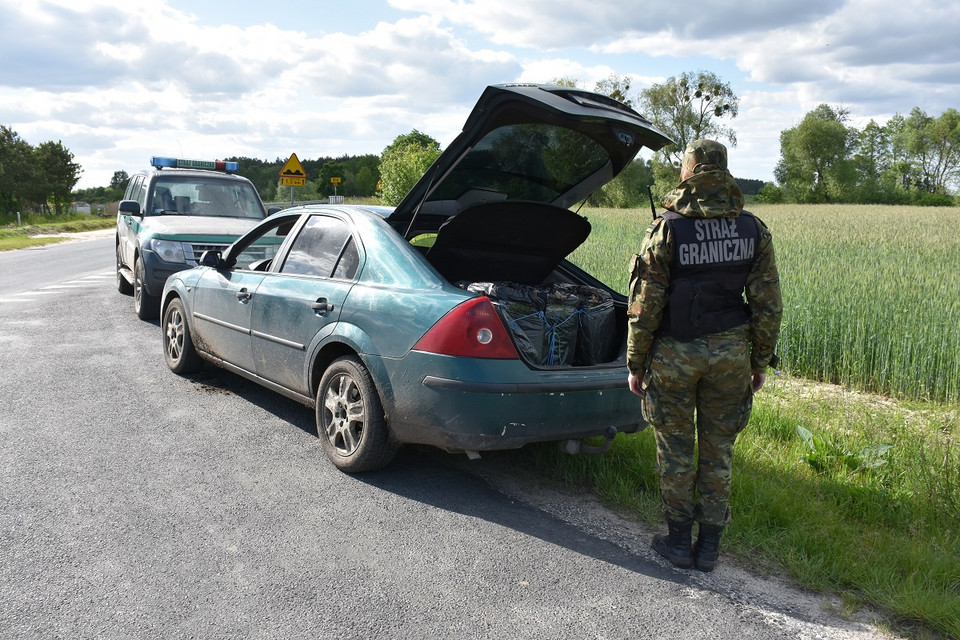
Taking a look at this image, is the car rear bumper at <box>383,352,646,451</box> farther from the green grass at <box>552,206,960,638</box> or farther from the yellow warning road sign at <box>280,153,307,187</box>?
the yellow warning road sign at <box>280,153,307,187</box>

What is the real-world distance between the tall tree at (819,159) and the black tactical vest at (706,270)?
91028 millimetres

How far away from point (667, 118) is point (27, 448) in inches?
2955

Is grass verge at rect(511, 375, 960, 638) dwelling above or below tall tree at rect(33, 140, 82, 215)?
below

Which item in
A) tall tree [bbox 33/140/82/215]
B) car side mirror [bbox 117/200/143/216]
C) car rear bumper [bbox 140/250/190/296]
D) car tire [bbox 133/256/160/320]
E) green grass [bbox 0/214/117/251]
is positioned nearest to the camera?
car rear bumper [bbox 140/250/190/296]

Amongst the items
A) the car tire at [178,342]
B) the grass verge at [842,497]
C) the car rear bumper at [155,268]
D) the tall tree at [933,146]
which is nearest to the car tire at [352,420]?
the grass verge at [842,497]

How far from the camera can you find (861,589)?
3.31 m

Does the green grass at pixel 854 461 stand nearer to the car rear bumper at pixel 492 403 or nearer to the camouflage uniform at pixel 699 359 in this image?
the camouflage uniform at pixel 699 359

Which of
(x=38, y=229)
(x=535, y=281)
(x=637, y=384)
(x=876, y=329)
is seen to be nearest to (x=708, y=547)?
(x=637, y=384)

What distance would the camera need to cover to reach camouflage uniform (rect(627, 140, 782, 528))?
3330 millimetres

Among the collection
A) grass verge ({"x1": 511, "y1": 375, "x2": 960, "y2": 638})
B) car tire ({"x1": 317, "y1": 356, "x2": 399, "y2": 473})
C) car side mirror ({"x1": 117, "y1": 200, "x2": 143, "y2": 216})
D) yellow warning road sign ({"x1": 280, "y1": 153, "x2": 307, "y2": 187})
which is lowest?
grass verge ({"x1": 511, "y1": 375, "x2": 960, "y2": 638})

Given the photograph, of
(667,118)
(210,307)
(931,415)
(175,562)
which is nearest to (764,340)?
(175,562)

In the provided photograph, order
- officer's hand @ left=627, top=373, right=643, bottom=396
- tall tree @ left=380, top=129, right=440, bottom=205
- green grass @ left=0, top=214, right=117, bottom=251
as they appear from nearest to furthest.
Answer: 1. officer's hand @ left=627, top=373, right=643, bottom=396
2. green grass @ left=0, top=214, right=117, bottom=251
3. tall tree @ left=380, top=129, right=440, bottom=205

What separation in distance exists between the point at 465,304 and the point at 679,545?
157 cm

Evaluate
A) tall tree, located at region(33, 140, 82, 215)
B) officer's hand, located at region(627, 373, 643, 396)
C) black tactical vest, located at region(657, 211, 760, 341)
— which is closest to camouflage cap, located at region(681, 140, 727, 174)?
black tactical vest, located at region(657, 211, 760, 341)
